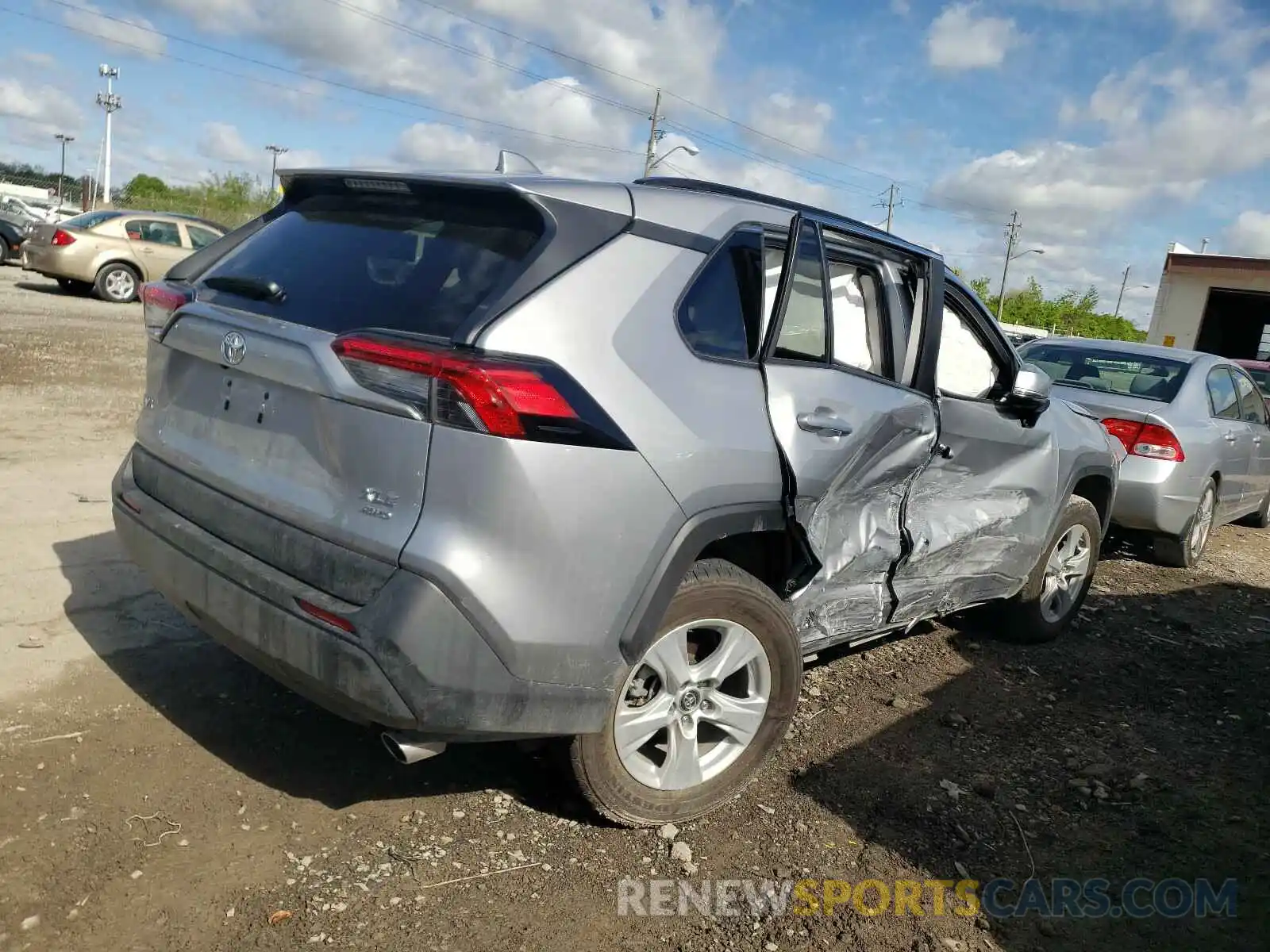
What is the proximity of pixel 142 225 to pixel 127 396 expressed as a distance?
8.99 metres

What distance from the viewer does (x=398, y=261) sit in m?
2.70

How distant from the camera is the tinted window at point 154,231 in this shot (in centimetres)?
1605

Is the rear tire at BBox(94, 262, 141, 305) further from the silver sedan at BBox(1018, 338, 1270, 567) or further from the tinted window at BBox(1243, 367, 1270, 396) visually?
the tinted window at BBox(1243, 367, 1270, 396)

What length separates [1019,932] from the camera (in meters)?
2.80

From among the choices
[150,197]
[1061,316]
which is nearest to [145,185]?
[150,197]

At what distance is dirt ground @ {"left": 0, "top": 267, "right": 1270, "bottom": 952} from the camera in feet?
8.52

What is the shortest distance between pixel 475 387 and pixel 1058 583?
400 cm

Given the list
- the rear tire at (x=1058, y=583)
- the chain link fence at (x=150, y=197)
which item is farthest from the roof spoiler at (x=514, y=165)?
the chain link fence at (x=150, y=197)

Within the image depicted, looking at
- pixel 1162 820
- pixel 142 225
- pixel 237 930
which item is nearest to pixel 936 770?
pixel 1162 820

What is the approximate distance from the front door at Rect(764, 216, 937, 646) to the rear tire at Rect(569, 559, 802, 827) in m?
0.31

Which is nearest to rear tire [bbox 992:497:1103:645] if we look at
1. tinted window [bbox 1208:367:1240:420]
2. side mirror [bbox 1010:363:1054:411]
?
side mirror [bbox 1010:363:1054:411]

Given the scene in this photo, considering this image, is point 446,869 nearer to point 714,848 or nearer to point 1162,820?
point 714,848

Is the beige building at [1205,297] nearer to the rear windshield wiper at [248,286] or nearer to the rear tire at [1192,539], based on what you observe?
the rear tire at [1192,539]

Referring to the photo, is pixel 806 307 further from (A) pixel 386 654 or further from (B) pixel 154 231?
(B) pixel 154 231
